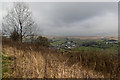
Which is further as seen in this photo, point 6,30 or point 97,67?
point 6,30

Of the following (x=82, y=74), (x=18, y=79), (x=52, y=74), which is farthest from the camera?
(x=82, y=74)

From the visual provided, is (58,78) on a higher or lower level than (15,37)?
lower

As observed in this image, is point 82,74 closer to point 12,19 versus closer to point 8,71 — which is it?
point 8,71

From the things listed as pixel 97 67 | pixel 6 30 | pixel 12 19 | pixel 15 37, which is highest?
pixel 12 19

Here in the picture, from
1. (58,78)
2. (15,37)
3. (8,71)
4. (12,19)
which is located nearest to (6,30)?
(12,19)

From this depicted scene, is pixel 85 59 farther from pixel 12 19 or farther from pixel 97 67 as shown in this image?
pixel 12 19

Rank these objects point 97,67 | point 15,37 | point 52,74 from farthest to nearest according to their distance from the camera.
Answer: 1. point 15,37
2. point 97,67
3. point 52,74

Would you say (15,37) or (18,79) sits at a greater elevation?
(15,37)

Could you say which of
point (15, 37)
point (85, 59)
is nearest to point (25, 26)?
point (15, 37)

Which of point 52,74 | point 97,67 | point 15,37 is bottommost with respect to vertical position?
point 97,67
